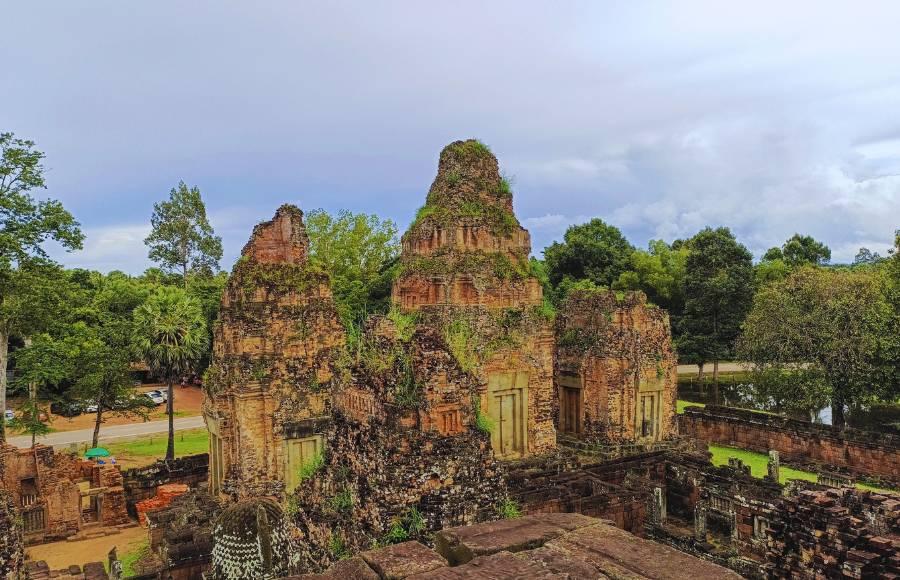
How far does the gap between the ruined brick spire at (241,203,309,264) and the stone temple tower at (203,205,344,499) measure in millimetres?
52

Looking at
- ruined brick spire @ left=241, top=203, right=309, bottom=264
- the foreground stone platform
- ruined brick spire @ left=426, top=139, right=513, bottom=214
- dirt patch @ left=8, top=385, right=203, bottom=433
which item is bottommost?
dirt patch @ left=8, top=385, right=203, bottom=433

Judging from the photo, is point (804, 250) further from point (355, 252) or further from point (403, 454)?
point (403, 454)

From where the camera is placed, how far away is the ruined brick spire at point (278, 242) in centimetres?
1772

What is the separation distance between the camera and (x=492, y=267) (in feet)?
60.6

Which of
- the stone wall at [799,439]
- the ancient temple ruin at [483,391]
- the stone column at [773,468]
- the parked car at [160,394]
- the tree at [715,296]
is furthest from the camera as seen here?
the parked car at [160,394]

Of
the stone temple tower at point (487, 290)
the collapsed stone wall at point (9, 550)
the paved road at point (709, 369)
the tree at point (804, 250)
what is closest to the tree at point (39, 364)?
the stone temple tower at point (487, 290)

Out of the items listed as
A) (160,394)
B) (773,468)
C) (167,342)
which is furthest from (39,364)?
(773,468)

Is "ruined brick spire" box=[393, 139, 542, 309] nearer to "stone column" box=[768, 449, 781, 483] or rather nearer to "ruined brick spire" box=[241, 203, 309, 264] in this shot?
"ruined brick spire" box=[241, 203, 309, 264]

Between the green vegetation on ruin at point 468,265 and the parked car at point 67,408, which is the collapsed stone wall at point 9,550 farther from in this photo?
the parked car at point 67,408

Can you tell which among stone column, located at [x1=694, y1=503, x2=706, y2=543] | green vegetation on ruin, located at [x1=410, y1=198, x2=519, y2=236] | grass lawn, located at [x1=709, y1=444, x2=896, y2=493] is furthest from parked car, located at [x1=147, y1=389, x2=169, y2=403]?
Answer: stone column, located at [x1=694, y1=503, x2=706, y2=543]

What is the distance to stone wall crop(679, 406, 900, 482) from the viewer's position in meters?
22.9

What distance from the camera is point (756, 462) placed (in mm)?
25266

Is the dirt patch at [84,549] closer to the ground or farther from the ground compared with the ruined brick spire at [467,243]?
closer to the ground

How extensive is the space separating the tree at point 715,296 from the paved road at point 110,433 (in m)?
27.0
